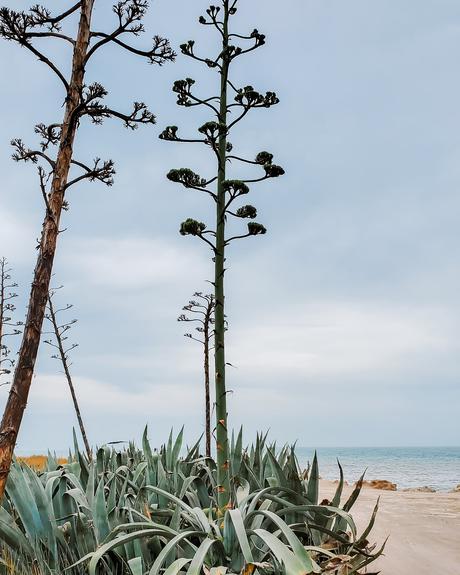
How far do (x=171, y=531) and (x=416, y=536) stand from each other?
3.76 metres

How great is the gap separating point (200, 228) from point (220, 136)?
852 millimetres

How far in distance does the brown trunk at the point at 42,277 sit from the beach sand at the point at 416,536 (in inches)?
129

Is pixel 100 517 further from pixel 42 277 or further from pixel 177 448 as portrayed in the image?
pixel 177 448

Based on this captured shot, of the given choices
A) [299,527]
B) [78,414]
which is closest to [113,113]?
[299,527]

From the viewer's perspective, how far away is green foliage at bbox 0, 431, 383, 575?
3.93m

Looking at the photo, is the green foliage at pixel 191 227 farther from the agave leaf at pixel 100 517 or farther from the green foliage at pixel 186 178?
the agave leaf at pixel 100 517

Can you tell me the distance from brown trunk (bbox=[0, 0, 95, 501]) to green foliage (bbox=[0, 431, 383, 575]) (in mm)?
337

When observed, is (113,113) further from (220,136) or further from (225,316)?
(225,316)

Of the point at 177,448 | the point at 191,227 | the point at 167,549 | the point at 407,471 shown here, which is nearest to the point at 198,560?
the point at 167,549

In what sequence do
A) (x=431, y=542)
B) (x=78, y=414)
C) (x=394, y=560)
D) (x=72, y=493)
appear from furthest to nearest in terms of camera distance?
(x=78, y=414) → (x=431, y=542) → (x=394, y=560) → (x=72, y=493)

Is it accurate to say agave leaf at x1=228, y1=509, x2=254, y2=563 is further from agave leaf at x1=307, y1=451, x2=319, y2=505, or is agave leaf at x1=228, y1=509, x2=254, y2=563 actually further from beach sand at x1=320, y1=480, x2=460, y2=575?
beach sand at x1=320, y1=480, x2=460, y2=575

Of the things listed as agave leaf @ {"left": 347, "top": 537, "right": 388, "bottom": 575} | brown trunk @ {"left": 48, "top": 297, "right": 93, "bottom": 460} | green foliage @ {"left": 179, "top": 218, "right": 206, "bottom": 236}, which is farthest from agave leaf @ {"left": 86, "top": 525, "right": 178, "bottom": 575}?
brown trunk @ {"left": 48, "top": 297, "right": 93, "bottom": 460}

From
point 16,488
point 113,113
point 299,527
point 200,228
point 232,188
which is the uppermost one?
point 113,113

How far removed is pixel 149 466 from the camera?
5965 mm
